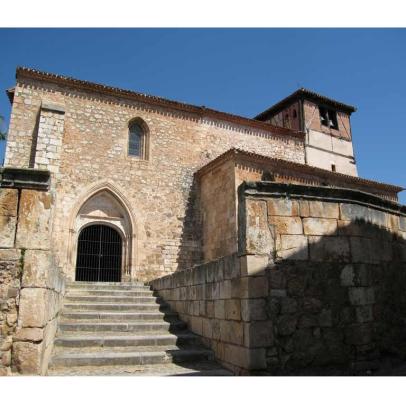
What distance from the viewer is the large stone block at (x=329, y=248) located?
5.06 meters

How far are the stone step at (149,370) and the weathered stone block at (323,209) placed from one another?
2449 mm

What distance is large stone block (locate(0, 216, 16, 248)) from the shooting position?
4.13 metres

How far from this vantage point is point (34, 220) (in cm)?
426

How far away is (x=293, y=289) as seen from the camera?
190 inches

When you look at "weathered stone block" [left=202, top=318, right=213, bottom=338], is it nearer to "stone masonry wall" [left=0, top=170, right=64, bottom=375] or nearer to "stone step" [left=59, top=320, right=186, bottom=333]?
"stone step" [left=59, top=320, right=186, bottom=333]

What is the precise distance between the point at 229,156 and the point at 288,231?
28.5 ft

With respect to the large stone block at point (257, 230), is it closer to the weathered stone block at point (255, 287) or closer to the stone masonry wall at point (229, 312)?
the stone masonry wall at point (229, 312)

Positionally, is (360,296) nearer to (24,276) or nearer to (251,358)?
(251,358)

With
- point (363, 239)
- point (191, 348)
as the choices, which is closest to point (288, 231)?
point (363, 239)

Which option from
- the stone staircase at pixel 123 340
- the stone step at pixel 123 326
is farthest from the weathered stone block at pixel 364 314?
the stone step at pixel 123 326

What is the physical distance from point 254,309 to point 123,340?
2.74 meters

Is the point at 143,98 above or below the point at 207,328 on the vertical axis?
above

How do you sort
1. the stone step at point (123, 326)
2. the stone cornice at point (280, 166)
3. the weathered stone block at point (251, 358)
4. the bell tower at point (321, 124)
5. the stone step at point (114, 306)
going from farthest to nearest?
the bell tower at point (321, 124) → the stone cornice at point (280, 166) → the stone step at point (114, 306) → the stone step at point (123, 326) → the weathered stone block at point (251, 358)

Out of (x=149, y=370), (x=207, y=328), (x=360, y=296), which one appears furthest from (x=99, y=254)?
(x=360, y=296)
